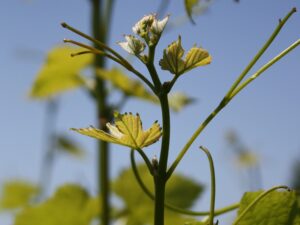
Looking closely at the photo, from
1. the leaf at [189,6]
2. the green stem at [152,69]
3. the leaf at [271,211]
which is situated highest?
the leaf at [189,6]

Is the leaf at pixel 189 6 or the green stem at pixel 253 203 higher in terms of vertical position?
the leaf at pixel 189 6

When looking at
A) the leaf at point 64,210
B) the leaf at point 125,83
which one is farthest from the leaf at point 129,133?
the leaf at point 125,83

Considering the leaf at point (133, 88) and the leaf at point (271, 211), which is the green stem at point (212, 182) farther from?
the leaf at point (133, 88)

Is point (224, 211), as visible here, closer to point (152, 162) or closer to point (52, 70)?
point (152, 162)

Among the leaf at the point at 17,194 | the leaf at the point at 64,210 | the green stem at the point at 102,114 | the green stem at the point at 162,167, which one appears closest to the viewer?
the green stem at the point at 162,167

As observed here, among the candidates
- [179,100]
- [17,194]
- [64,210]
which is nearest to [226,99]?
[64,210]

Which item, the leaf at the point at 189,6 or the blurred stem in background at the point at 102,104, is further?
the blurred stem in background at the point at 102,104

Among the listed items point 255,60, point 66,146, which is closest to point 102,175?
point 255,60

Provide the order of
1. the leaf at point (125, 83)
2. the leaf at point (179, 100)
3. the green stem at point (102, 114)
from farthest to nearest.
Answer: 1. the leaf at point (179, 100)
2. the leaf at point (125, 83)
3. the green stem at point (102, 114)

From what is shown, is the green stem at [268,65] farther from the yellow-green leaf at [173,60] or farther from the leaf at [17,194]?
the leaf at [17,194]
